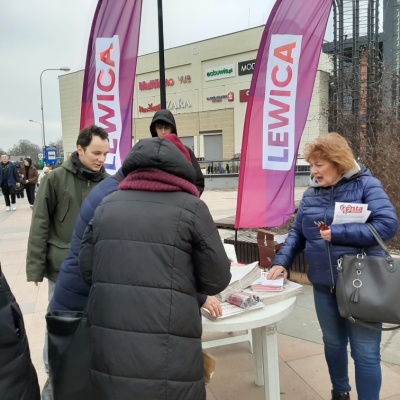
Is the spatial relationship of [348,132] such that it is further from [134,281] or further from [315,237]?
[134,281]

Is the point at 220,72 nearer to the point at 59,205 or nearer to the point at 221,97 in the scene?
the point at 221,97

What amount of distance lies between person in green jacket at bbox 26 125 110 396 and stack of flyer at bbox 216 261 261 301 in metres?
1.14

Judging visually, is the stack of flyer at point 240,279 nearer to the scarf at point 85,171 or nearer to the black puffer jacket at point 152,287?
the black puffer jacket at point 152,287

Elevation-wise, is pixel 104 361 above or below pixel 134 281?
below

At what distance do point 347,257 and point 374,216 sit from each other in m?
0.25

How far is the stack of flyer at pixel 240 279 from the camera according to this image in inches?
82.4

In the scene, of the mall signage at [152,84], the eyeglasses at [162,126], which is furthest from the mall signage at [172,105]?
the eyeglasses at [162,126]

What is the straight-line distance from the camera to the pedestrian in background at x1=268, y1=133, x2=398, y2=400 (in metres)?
2.02

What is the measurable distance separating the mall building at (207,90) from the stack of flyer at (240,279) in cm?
3489

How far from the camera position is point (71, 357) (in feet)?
5.56

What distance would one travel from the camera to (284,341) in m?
3.40

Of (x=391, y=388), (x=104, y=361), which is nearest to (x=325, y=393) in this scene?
(x=391, y=388)

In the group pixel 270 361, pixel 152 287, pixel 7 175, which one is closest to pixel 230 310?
pixel 270 361

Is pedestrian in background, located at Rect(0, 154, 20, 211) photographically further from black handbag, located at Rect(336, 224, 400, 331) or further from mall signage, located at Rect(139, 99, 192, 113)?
mall signage, located at Rect(139, 99, 192, 113)
